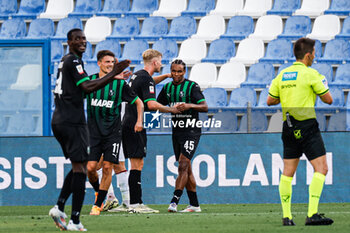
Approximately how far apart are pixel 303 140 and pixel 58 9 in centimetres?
1227

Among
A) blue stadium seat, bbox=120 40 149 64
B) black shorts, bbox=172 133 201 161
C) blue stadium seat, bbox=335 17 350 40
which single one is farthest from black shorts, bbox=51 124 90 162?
blue stadium seat, bbox=335 17 350 40

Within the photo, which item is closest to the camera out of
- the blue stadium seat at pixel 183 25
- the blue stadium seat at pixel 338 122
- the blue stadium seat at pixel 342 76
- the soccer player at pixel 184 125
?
the soccer player at pixel 184 125

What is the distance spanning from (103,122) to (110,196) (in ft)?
4.46

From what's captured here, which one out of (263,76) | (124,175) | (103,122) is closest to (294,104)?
(103,122)

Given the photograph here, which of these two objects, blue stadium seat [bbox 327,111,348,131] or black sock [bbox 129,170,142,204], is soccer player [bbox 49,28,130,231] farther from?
blue stadium seat [bbox 327,111,348,131]

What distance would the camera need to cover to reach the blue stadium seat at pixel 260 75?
1537cm

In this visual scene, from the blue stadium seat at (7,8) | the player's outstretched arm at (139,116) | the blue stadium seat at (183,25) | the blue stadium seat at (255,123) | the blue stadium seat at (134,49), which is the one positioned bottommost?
the blue stadium seat at (255,123)

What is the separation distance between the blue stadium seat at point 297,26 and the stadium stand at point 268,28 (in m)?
0.16

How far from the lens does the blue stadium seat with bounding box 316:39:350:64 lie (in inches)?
621

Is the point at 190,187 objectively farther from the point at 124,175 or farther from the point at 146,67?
the point at 146,67

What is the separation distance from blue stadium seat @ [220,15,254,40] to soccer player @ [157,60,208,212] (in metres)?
7.97

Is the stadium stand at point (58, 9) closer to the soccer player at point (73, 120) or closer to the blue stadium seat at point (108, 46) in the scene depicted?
the blue stadium seat at point (108, 46)

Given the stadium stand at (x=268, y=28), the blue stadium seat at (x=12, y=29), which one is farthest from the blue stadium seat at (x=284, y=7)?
the blue stadium seat at (x=12, y=29)

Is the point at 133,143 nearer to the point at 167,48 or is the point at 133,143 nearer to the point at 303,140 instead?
the point at 303,140
